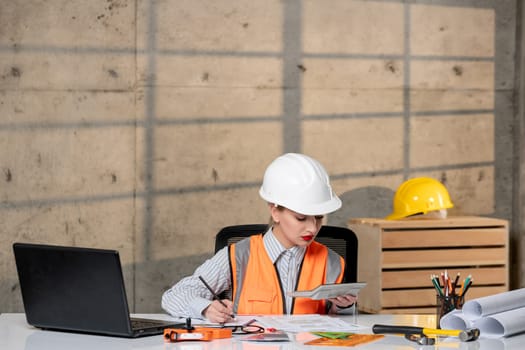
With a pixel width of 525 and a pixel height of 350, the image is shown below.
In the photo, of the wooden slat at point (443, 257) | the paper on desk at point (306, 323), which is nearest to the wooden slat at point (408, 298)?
the wooden slat at point (443, 257)

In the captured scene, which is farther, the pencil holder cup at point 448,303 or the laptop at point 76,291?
the pencil holder cup at point 448,303

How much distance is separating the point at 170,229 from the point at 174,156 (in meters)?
0.47

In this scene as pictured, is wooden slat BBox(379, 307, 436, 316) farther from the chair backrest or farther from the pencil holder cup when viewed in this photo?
the pencil holder cup

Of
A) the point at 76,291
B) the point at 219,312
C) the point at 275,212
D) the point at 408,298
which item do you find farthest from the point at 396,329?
the point at 408,298

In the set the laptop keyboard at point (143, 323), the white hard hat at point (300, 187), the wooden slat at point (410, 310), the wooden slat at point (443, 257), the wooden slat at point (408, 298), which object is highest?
the white hard hat at point (300, 187)

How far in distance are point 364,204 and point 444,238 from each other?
674mm

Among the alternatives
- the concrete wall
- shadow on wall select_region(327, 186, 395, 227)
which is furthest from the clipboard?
shadow on wall select_region(327, 186, 395, 227)

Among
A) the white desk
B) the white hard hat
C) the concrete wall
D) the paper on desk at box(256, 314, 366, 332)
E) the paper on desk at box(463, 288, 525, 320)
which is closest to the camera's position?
the white desk

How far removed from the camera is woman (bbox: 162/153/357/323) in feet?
9.87

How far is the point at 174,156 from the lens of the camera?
5316 mm

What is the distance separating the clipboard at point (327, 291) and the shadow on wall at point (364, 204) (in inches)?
108

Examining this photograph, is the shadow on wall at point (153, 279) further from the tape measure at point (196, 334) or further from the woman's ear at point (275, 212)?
the tape measure at point (196, 334)

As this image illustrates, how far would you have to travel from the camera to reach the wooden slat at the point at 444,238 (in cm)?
498

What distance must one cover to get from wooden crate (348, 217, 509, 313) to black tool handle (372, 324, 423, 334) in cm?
231
